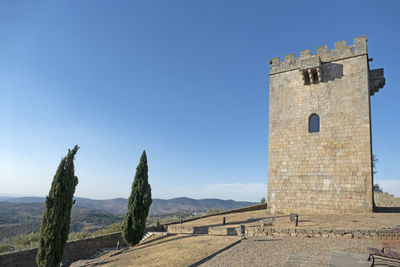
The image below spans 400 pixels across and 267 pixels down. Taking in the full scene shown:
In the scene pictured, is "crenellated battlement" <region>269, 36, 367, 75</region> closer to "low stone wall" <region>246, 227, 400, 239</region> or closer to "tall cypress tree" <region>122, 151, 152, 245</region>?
"low stone wall" <region>246, 227, 400, 239</region>

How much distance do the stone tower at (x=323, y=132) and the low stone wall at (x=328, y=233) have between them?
5327mm

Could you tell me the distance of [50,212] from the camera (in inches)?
476

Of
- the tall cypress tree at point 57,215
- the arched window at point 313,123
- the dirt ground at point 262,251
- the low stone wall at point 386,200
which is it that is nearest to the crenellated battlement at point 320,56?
the arched window at point 313,123

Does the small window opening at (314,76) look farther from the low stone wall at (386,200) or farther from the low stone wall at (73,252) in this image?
the low stone wall at (73,252)

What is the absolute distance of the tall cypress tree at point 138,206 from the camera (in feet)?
46.6

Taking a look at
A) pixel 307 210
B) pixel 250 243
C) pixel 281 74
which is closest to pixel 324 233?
pixel 250 243

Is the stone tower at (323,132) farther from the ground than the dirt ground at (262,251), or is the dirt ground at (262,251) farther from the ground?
the stone tower at (323,132)

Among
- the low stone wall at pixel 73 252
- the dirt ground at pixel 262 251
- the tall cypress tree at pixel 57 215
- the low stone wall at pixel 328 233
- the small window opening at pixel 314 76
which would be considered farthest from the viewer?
the small window opening at pixel 314 76

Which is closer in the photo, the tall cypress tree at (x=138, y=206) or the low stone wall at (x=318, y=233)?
the low stone wall at (x=318, y=233)

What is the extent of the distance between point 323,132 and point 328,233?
7.42 meters

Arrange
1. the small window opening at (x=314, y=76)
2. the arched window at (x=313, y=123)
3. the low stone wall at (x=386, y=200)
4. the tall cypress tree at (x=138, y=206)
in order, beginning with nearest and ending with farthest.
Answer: the tall cypress tree at (x=138, y=206)
the arched window at (x=313, y=123)
the small window opening at (x=314, y=76)
the low stone wall at (x=386, y=200)

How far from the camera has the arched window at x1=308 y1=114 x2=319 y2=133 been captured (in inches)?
607

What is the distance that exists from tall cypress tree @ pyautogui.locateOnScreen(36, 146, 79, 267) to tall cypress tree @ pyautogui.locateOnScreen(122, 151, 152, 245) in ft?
10.8

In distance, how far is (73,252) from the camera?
13.2 meters
